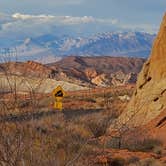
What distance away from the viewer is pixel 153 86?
2209 centimetres

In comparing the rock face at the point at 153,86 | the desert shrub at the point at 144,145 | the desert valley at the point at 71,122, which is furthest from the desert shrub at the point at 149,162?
the rock face at the point at 153,86

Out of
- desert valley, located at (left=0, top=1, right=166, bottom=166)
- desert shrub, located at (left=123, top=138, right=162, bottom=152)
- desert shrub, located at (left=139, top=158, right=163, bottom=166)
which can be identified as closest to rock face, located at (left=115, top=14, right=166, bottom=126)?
desert valley, located at (left=0, top=1, right=166, bottom=166)

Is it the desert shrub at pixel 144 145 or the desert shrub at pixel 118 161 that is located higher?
the desert shrub at pixel 118 161

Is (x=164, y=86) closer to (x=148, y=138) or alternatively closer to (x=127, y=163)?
(x=148, y=138)

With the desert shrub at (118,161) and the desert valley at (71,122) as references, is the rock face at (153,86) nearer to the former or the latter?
the desert valley at (71,122)

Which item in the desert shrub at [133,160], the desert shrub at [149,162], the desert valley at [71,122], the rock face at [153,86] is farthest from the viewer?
the rock face at [153,86]

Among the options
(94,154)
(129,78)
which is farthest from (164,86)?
(129,78)

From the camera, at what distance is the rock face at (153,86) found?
20.6 metres

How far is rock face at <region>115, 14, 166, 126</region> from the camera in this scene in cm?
2056

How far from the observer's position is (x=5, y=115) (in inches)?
221

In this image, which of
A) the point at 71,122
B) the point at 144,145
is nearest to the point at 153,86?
the point at 144,145

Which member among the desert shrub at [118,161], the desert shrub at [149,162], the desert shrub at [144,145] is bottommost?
the desert shrub at [144,145]

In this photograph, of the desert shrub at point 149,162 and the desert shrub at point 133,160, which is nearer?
the desert shrub at point 149,162

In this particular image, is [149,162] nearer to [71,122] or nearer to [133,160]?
[133,160]
